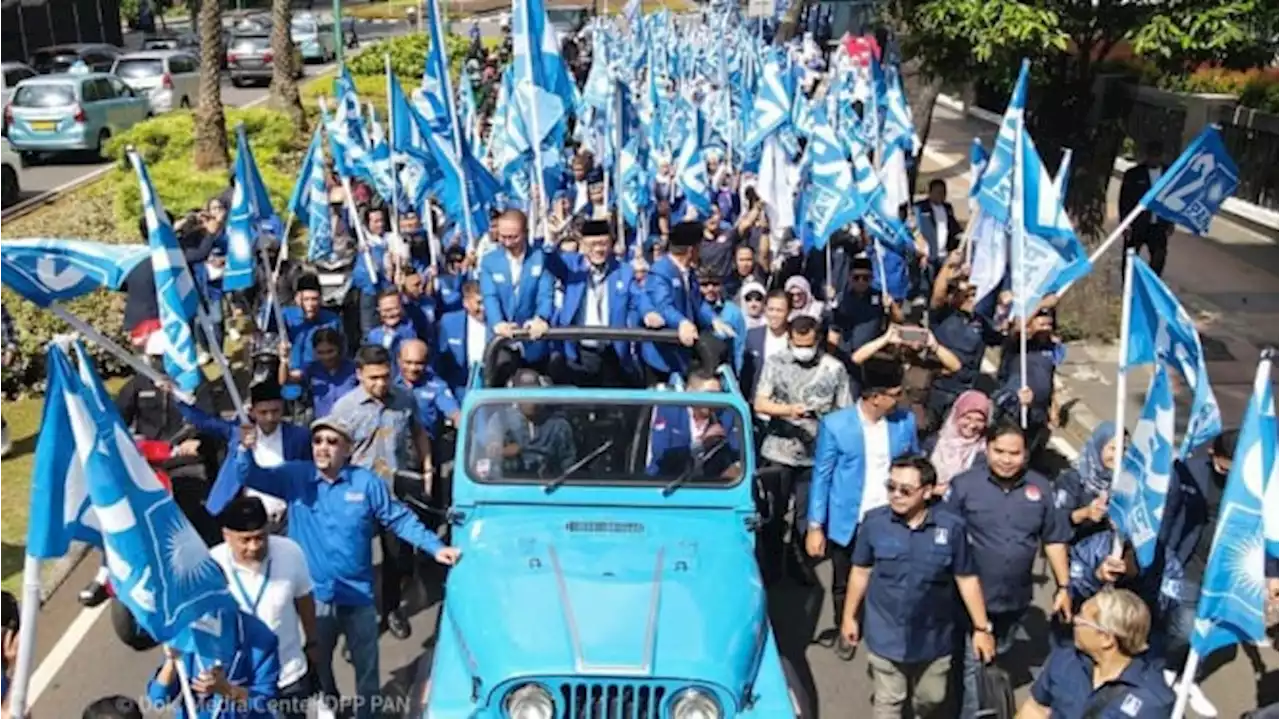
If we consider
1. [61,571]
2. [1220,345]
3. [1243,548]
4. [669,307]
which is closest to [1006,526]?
[1243,548]

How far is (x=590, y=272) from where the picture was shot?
28.5ft

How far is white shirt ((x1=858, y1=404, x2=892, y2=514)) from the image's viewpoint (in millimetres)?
7051

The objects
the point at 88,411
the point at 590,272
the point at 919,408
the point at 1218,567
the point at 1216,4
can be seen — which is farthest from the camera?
the point at 1216,4

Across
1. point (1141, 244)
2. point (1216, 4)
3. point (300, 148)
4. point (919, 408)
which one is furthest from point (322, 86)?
point (919, 408)

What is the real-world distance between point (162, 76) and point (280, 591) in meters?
28.8

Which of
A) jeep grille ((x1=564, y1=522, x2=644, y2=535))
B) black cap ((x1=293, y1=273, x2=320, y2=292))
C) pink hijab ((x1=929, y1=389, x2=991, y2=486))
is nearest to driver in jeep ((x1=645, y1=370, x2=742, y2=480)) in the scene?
jeep grille ((x1=564, y1=522, x2=644, y2=535))

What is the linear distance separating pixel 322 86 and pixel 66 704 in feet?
83.7

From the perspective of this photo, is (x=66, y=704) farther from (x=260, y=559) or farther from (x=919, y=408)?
(x=919, y=408)

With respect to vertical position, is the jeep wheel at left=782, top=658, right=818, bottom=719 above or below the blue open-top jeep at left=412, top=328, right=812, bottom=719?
below

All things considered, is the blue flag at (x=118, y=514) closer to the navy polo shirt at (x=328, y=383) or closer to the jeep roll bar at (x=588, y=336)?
the jeep roll bar at (x=588, y=336)

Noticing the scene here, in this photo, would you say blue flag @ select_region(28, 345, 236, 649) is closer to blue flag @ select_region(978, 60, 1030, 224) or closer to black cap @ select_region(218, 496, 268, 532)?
black cap @ select_region(218, 496, 268, 532)

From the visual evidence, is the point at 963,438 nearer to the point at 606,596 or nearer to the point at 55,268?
the point at 606,596

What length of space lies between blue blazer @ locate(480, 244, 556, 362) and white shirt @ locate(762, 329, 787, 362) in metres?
1.35

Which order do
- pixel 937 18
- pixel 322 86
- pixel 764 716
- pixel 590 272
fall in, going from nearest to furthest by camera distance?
pixel 764 716 → pixel 590 272 → pixel 937 18 → pixel 322 86
